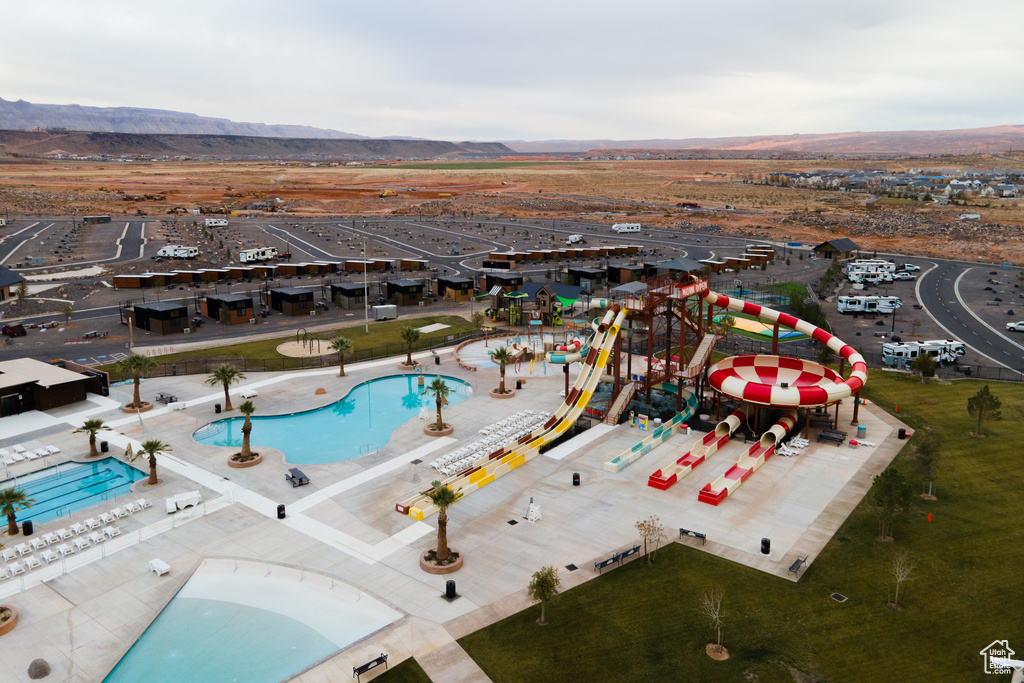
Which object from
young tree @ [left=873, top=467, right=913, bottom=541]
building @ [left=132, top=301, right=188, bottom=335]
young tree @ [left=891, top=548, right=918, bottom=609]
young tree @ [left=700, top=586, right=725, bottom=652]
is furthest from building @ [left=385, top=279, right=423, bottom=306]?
young tree @ [left=891, top=548, right=918, bottom=609]

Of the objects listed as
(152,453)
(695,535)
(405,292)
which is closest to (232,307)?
(405,292)

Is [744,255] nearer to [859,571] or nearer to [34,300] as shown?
[859,571]

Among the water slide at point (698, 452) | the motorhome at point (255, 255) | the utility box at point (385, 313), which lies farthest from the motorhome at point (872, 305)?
the motorhome at point (255, 255)

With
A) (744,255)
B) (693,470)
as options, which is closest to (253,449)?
(693,470)

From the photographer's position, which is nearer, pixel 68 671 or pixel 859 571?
pixel 68 671

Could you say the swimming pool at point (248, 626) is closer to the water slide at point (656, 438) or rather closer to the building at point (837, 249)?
the water slide at point (656, 438)

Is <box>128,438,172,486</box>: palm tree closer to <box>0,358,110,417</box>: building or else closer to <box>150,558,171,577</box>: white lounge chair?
<box>150,558,171,577</box>: white lounge chair
